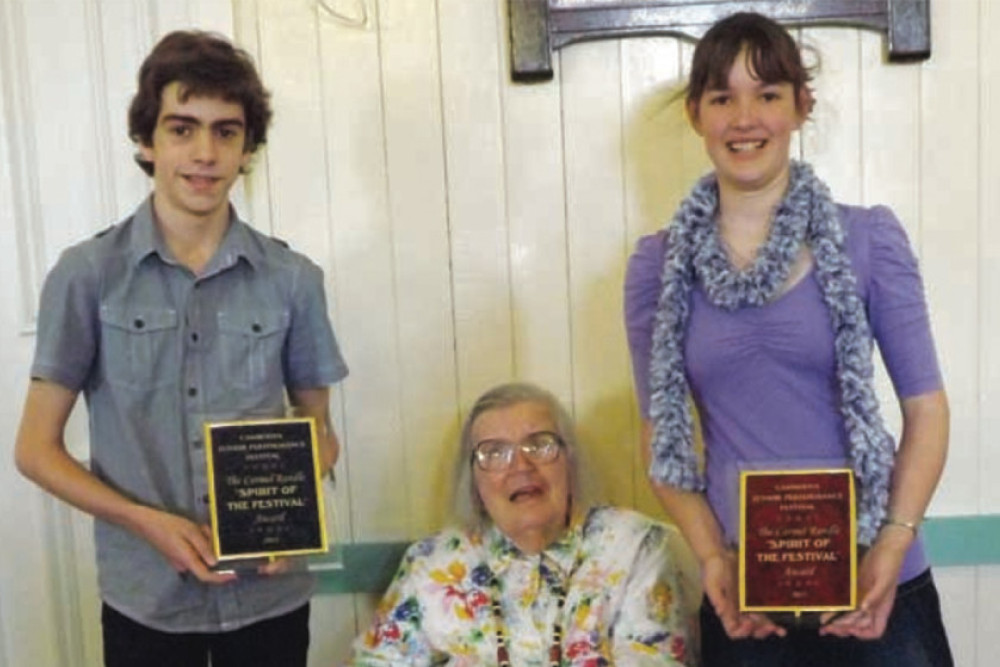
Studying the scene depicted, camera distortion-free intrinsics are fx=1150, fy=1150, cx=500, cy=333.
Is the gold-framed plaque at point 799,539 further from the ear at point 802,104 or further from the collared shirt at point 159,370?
the collared shirt at point 159,370

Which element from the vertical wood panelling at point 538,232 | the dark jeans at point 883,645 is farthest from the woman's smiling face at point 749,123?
the vertical wood panelling at point 538,232

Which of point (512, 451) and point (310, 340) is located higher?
point (310, 340)

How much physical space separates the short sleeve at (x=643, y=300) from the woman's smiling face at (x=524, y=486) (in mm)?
298

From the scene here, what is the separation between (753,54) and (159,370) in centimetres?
79

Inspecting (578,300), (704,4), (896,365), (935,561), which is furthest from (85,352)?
(935,561)

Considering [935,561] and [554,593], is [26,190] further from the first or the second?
[935,561]

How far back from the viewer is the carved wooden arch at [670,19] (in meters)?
1.78

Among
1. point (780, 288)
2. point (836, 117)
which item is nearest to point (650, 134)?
point (836, 117)

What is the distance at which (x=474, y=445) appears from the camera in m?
1.73

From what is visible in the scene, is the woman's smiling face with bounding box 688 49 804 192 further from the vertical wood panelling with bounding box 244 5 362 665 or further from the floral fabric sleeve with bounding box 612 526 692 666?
the vertical wood panelling with bounding box 244 5 362 665

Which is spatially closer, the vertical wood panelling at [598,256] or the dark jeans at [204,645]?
the dark jeans at [204,645]

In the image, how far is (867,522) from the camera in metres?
1.25

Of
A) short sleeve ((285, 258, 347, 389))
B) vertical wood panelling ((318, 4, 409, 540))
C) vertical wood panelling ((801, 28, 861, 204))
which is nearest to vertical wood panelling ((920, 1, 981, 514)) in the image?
vertical wood panelling ((801, 28, 861, 204))

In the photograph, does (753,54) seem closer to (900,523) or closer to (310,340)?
(900,523)
